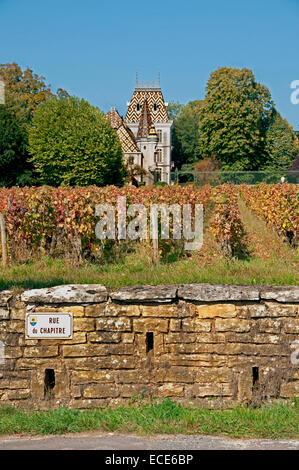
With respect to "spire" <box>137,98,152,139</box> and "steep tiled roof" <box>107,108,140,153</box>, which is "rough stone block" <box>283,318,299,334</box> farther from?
"spire" <box>137,98,152,139</box>

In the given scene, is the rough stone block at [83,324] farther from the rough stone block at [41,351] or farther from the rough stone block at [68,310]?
the rough stone block at [41,351]

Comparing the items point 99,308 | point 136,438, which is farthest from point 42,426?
point 99,308

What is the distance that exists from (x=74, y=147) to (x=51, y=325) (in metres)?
36.2

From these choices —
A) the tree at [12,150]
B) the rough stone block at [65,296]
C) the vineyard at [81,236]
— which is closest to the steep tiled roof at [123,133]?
the tree at [12,150]

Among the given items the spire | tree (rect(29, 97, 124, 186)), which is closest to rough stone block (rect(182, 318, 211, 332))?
tree (rect(29, 97, 124, 186))

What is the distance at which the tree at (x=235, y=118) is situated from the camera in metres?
54.7

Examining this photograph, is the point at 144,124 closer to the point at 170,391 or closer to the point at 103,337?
the point at 103,337

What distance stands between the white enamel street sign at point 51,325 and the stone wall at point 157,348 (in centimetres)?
7

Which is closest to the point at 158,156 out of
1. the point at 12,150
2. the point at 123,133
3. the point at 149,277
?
the point at 123,133

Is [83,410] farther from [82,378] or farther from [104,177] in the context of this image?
[104,177]

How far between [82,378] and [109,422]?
2.97 feet

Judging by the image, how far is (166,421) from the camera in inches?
213

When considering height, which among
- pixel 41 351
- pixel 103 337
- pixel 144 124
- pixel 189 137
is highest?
pixel 144 124

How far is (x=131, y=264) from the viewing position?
999 cm
